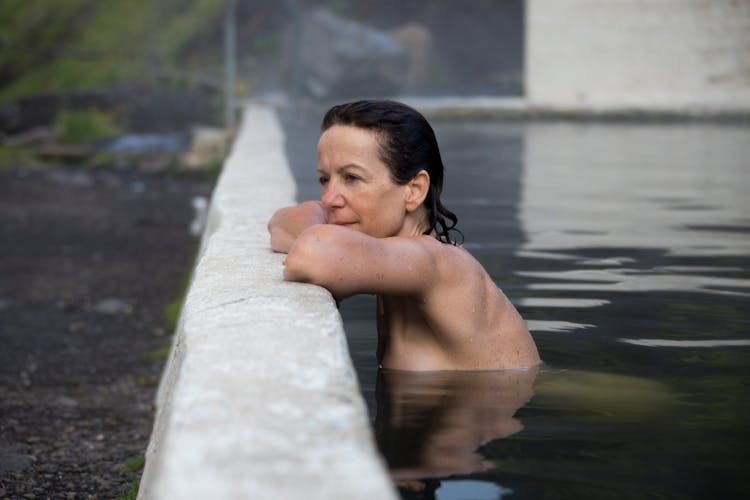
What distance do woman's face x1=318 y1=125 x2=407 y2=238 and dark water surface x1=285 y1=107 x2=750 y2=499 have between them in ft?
1.38

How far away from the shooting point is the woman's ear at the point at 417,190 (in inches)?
113

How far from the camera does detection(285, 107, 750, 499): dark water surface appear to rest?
2215 millimetres

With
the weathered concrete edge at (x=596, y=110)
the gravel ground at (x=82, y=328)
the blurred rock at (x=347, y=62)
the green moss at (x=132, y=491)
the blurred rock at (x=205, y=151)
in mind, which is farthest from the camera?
the blurred rock at (x=347, y=62)

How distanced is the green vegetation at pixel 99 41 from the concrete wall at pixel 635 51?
7.65 m

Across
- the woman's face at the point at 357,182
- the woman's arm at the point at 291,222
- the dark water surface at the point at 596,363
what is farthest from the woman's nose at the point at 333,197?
the dark water surface at the point at 596,363

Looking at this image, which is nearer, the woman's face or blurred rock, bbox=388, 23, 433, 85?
the woman's face

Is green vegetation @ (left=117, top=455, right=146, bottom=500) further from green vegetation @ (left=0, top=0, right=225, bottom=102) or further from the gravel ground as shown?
green vegetation @ (left=0, top=0, right=225, bottom=102)

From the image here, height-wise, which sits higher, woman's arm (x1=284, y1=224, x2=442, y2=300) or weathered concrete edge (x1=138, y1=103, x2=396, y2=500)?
woman's arm (x1=284, y1=224, x2=442, y2=300)

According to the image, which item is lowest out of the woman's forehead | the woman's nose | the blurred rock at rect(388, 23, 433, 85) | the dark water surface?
the dark water surface

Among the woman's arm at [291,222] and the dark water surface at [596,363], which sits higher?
the woman's arm at [291,222]

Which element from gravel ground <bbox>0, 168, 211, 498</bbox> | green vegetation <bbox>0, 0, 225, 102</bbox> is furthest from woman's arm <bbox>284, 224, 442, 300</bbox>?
green vegetation <bbox>0, 0, 225, 102</bbox>

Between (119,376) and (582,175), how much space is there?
4.52m

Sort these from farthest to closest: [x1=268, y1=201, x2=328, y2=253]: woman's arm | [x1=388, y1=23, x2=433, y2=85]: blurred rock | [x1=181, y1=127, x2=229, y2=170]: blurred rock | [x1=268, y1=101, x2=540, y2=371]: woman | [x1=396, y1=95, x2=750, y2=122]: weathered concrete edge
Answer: [x1=388, y1=23, x2=433, y2=85]: blurred rock < [x1=396, y1=95, x2=750, y2=122]: weathered concrete edge < [x1=181, y1=127, x2=229, y2=170]: blurred rock < [x1=268, y1=201, x2=328, y2=253]: woman's arm < [x1=268, y1=101, x2=540, y2=371]: woman

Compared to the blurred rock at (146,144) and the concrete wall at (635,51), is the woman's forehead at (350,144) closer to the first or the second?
the blurred rock at (146,144)
